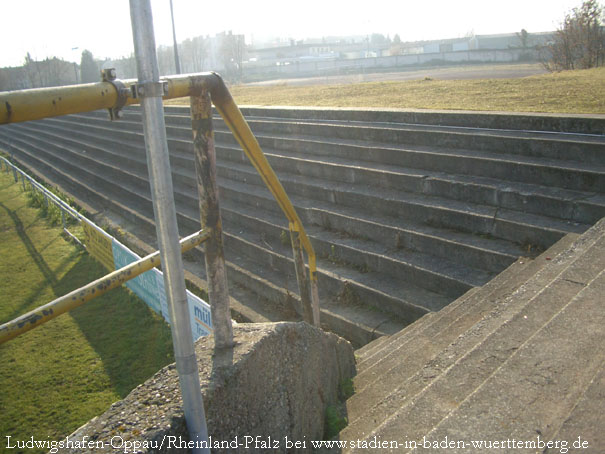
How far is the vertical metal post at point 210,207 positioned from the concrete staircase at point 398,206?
10.3 feet

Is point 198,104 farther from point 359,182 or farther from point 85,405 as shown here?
point 359,182

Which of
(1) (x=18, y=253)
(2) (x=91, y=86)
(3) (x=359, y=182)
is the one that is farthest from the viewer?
(1) (x=18, y=253)

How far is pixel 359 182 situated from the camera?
24.5 ft

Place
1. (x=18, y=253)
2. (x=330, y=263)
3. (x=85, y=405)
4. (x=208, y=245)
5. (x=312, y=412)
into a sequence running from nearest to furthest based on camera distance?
(x=208, y=245) → (x=312, y=412) → (x=85, y=405) → (x=330, y=263) → (x=18, y=253)

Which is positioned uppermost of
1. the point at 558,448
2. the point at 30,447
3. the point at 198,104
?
the point at 198,104

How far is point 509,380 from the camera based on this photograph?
2352 mm

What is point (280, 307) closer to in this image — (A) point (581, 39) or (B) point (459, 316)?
(B) point (459, 316)

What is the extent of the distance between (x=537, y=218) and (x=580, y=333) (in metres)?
2.97

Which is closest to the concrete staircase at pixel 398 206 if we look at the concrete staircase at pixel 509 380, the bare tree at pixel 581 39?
the concrete staircase at pixel 509 380

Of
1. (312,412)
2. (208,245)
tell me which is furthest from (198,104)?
(312,412)

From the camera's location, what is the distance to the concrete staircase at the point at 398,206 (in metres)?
5.28

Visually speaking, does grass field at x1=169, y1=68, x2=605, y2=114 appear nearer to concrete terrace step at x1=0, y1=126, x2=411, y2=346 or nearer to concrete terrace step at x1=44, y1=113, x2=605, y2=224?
concrete terrace step at x1=44, y1=113, x2=605, y2=224

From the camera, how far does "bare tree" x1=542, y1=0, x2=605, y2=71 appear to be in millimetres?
17969

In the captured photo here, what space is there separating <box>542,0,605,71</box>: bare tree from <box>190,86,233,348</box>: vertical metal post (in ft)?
65.0
